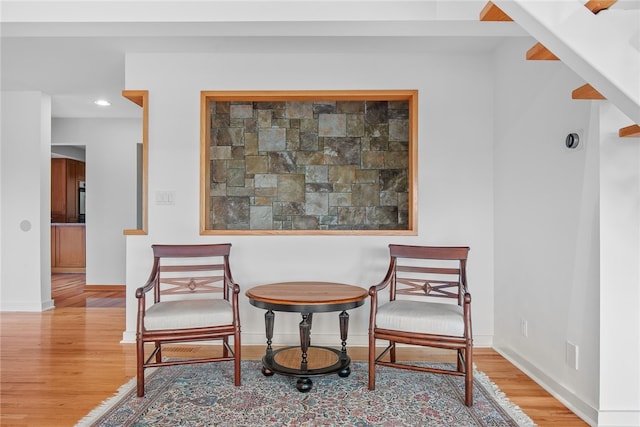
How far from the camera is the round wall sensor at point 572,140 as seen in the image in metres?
2.21

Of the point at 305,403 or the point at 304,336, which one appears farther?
the point at 304,336

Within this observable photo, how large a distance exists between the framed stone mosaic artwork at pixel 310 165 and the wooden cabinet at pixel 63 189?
18.4ft

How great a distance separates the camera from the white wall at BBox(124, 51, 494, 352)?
10.9 feet

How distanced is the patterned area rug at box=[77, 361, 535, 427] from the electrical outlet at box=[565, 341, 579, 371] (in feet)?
1.29

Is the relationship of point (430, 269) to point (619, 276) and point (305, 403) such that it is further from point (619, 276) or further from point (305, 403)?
point (305, 403)

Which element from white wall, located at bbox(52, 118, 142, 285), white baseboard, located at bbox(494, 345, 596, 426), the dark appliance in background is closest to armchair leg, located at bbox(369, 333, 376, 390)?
white baseboard, located at bbox(494, 345, 596, 426)

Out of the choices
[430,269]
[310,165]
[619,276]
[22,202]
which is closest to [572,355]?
[619,276]

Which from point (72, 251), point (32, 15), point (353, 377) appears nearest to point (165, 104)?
point (32, 15)

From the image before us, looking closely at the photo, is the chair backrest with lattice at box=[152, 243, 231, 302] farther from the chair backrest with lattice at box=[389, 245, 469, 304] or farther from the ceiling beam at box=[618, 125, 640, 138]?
the ceiling beam at box=[618, 125, 640, 138]

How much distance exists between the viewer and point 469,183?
3332mm

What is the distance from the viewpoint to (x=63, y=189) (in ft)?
27.6

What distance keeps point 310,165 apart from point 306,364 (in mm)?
2478

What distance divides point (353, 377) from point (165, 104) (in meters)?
2.53

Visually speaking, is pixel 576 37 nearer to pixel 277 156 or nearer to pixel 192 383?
pixel 192 383
